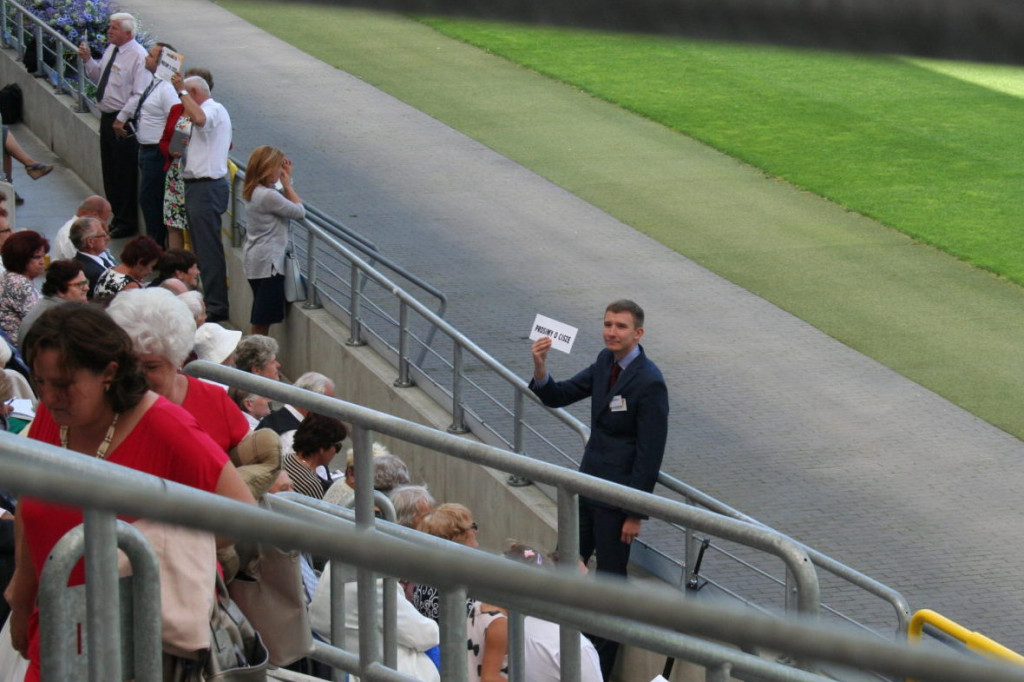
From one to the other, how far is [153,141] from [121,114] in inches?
41.4

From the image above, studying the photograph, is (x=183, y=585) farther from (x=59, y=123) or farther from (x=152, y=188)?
(x=59, y=123)

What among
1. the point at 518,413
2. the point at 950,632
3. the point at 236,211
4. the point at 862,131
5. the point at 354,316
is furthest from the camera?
the point at 862,131

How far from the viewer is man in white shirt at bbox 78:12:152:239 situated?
49.3 feet

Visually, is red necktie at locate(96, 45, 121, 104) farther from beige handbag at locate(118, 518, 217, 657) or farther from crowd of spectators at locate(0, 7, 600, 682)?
beige handbag at locate(118, 518, 217, 657)

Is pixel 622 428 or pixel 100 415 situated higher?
pixel 100 415

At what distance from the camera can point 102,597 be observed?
2.85m

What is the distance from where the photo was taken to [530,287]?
1538cm

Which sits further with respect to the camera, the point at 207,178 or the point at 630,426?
the point at 207,178

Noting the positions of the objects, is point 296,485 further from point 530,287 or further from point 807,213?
point 807,213

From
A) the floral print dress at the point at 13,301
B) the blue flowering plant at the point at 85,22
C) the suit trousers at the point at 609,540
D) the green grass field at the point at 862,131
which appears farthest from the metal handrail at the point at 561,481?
the blue flowering plant at the point at 85,22

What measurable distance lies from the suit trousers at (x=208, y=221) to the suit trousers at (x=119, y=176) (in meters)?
2.49

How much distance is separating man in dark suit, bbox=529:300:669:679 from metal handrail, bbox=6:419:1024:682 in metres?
7.11

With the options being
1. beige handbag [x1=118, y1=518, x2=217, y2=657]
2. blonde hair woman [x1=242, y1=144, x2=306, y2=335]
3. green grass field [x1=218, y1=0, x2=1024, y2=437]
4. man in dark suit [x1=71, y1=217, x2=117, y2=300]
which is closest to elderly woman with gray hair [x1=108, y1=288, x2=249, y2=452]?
beige handbag [x1=118, y1=518, x2=217, y2=657]

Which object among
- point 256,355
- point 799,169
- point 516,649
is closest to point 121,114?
point 256,355
